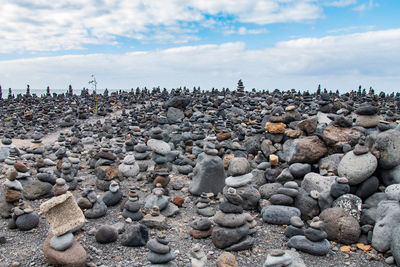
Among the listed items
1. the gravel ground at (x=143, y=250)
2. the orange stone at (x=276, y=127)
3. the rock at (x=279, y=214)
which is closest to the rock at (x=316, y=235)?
the gravel ground at (x=143, y=250)

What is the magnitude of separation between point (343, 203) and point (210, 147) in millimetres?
4132

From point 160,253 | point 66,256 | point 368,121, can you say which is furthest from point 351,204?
point 66,256

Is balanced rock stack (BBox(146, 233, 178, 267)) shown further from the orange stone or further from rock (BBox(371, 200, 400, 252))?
the orange stone

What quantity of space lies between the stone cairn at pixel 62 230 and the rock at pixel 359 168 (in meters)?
6.38

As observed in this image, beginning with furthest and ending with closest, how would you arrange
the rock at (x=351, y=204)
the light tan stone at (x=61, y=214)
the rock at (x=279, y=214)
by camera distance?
the rock at (x=279, y=214) < the rock at (x=351, y=204) < the light tan stone at (x=61, y=214)

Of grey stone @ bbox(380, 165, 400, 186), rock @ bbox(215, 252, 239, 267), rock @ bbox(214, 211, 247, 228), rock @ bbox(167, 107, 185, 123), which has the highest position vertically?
rock @ bbox(167, 107, 185, 123)

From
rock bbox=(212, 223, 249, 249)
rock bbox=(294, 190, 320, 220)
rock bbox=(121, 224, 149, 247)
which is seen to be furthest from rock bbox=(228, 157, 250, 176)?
rock bbox=(121, 224, 149, 247)

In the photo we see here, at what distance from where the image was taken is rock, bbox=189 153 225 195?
9711 millimetres

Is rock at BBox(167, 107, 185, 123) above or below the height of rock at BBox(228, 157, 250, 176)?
above

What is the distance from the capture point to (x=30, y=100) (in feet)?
110

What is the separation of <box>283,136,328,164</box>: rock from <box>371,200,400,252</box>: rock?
314cm

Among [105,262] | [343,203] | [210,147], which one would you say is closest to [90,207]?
[105,262]

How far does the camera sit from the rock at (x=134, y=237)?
6.75 metres

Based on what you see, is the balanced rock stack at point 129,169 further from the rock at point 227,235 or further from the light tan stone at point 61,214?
the rock at point 227,235
